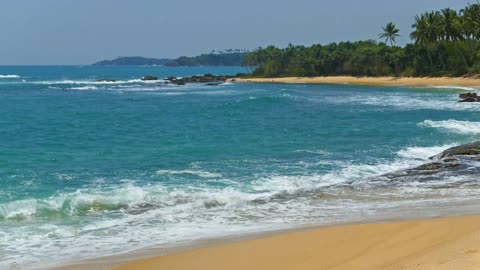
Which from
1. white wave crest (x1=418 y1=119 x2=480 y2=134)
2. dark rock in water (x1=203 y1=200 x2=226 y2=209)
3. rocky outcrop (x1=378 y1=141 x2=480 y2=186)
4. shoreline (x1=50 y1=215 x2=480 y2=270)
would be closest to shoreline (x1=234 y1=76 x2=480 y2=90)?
white wave crest (x1=418 y1=119 x2=480 y2=134)

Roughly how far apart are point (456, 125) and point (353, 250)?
24.4 meters

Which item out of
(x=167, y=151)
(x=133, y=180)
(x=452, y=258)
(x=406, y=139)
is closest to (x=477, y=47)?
(x=406, y=139)

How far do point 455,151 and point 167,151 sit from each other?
1076 centimetres

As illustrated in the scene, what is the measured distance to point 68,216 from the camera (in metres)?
13.1

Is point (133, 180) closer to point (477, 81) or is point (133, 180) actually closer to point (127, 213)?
point (127, 213)

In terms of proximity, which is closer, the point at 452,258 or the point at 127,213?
the point at 452,258

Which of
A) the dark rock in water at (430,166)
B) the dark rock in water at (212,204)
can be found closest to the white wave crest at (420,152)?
the dark rock in water at (430,166)

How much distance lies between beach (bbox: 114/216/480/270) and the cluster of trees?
79714mm

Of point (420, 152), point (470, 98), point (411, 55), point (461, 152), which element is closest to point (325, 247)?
point (461, 152)

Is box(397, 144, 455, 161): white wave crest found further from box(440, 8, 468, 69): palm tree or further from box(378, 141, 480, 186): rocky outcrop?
box(440, 8, 468, 69): palm tree

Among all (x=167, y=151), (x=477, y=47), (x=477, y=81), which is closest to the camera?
(x=167, y=151)

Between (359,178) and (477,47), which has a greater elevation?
(477,47)

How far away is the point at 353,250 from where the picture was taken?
906 centimetres

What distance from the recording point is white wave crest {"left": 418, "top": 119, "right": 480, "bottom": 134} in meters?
28.7
